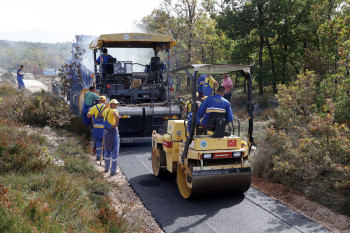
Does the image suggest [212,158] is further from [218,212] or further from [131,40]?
[131,40]

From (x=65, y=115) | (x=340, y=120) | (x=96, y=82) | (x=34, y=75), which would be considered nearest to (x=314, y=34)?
(x=340, y=120)

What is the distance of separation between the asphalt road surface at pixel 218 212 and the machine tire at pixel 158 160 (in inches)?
8.9

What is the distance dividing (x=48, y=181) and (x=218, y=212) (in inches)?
106

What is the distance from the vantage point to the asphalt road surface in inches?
194

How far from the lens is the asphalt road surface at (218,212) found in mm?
4930

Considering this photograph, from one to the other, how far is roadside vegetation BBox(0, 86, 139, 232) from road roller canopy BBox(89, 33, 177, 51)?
8.21ft

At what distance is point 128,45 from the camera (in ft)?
37.6

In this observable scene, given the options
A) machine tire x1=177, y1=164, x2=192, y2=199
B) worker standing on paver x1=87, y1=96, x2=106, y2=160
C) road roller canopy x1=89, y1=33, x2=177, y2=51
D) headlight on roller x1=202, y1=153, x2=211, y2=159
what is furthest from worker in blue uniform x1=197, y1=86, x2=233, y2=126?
road roller canopy x1=89, y1=33, x2=177, y2=51

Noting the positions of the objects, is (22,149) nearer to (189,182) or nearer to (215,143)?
(189,182)

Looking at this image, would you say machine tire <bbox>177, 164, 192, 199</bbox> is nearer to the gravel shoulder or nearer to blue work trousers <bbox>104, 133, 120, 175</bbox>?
the gravel shoulder

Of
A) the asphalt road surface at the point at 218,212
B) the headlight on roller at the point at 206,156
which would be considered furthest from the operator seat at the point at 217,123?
the asphalt road surface at the point at 218,212

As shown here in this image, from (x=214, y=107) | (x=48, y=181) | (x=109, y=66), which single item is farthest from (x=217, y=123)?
(x=109, y=66)

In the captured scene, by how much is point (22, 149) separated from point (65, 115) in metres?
4.04

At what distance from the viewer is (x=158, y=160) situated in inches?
280
